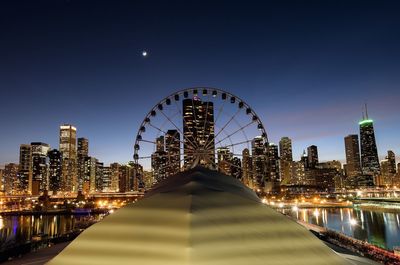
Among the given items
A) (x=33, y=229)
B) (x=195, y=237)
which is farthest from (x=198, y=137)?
(x=33, y=229)

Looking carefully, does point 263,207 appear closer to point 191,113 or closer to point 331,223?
point 191,113

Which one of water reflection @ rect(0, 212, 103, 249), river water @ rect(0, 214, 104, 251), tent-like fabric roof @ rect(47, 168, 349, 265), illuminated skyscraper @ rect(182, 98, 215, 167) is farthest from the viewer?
water reflection @ rect(0, 212, 103, 249)

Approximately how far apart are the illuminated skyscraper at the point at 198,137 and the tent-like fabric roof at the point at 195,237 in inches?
901

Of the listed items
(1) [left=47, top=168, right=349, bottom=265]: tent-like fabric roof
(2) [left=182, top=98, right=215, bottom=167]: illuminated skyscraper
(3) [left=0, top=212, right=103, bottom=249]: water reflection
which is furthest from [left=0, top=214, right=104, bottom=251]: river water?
(1) [left=47, top=168, right=349, bottom=265]: tent-like fabric roof

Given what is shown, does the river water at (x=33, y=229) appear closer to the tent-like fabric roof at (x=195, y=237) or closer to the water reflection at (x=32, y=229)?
the water reflection at (x=32, y=229)

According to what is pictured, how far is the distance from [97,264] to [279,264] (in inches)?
154

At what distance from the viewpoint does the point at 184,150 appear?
3284cm

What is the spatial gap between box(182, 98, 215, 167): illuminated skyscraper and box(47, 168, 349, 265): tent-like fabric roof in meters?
22.9

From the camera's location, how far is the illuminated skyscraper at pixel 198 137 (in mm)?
32375

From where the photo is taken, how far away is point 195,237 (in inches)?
279

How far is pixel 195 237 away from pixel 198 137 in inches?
1102

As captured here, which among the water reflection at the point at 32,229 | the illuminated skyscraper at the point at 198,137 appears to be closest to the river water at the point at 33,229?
the water reflection at the point at 32,229

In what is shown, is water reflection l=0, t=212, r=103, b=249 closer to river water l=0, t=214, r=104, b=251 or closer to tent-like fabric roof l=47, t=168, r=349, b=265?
river water l=0, t=214, r=104, b=251

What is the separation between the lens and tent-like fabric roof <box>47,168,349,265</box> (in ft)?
23.1
